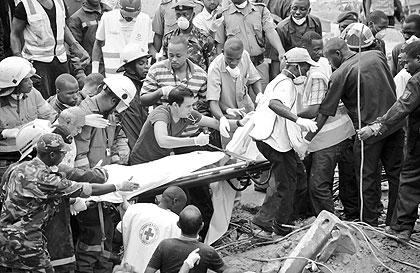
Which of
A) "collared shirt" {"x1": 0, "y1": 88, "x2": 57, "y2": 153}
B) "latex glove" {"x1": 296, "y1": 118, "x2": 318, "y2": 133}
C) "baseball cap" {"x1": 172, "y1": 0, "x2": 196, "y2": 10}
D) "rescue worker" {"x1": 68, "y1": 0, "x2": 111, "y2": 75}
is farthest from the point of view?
"rescue worker" {"x1": 68, "y1": 0, "x2": 111, "y2": 75}

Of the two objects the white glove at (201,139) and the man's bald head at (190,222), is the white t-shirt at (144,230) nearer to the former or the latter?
the man's bald head at (190,222)

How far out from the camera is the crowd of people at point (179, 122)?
731 centimetres

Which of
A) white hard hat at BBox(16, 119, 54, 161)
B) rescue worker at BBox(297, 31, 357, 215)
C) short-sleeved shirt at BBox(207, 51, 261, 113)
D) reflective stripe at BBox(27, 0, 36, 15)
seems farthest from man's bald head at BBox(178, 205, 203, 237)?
reflective stripe at BBox(27, 0, 36, 15)

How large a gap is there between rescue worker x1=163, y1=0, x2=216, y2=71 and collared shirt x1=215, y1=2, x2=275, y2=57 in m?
0.24

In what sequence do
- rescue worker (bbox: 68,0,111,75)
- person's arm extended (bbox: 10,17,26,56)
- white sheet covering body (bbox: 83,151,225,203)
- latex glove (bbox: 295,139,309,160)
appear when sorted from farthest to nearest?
1. rescue worker (bbox: 68,0,111,75)
2. person's arm extended (bbox: 10,17,26,56)
3. latex glove (bbox: 295,139,309,160)
4. white sheet covering body (bbox: 83,151,225,203)

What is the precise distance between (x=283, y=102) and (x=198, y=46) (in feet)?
7.25

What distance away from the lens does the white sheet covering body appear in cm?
823

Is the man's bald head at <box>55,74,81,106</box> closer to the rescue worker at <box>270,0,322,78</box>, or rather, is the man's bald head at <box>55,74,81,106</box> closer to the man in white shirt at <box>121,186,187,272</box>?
the man in white shirt at <box>121,186,187,272</box>

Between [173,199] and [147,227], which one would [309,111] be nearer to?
[173,199]

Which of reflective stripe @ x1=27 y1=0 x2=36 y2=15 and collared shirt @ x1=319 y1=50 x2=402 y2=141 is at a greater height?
reflective stripe @ x1=27 y1=0 x2=36 y2=15

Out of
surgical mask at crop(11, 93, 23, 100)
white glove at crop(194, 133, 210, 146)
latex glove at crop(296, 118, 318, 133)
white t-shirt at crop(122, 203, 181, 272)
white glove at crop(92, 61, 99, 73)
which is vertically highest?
surgical mask at crop(11, 93, 23, 100)

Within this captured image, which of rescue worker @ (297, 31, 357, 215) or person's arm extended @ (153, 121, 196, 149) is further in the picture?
rescue worker @ (297, 31, 357, 215)

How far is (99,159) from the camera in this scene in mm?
8586

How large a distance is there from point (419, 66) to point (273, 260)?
2.39 metres
